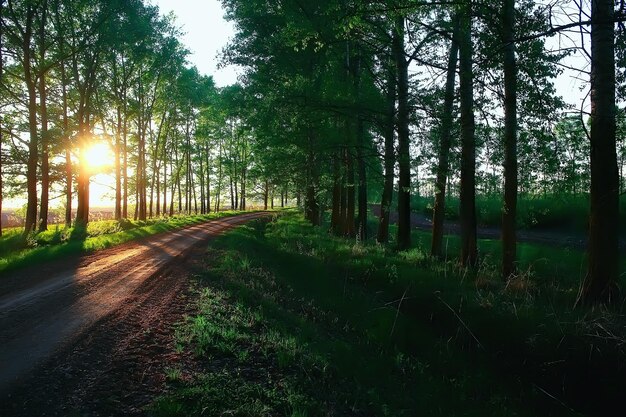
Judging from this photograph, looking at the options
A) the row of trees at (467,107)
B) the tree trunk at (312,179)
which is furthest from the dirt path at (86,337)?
the tree trunk at (312,179)

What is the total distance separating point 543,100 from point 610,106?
4.43 feet

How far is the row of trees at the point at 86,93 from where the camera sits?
19719 millimetres

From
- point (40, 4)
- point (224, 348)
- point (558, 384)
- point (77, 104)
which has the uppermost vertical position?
point (40, 4)

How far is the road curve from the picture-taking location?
516cm

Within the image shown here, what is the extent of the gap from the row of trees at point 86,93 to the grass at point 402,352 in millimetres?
15865

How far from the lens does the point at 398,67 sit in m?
13.9

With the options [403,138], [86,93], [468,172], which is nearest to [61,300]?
[468,172]

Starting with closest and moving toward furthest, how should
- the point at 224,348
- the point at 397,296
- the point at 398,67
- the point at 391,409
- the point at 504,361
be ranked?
the point at 391,409, the point at 224,348, the point at 504,361, the point at 397,296, the point at 398,67

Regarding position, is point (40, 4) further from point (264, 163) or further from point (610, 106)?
point (610, 106)

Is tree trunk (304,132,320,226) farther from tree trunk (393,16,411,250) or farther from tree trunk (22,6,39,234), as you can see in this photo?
tree trunk (22,6,39,234)

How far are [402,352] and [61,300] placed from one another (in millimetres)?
6675

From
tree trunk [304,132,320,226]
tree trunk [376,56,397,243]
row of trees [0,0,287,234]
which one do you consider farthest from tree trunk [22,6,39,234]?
tree trunk [376,56,397,243]

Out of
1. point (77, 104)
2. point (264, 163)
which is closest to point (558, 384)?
point (264, 163)

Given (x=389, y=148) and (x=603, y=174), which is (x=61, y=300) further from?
(x=389, y=148)
